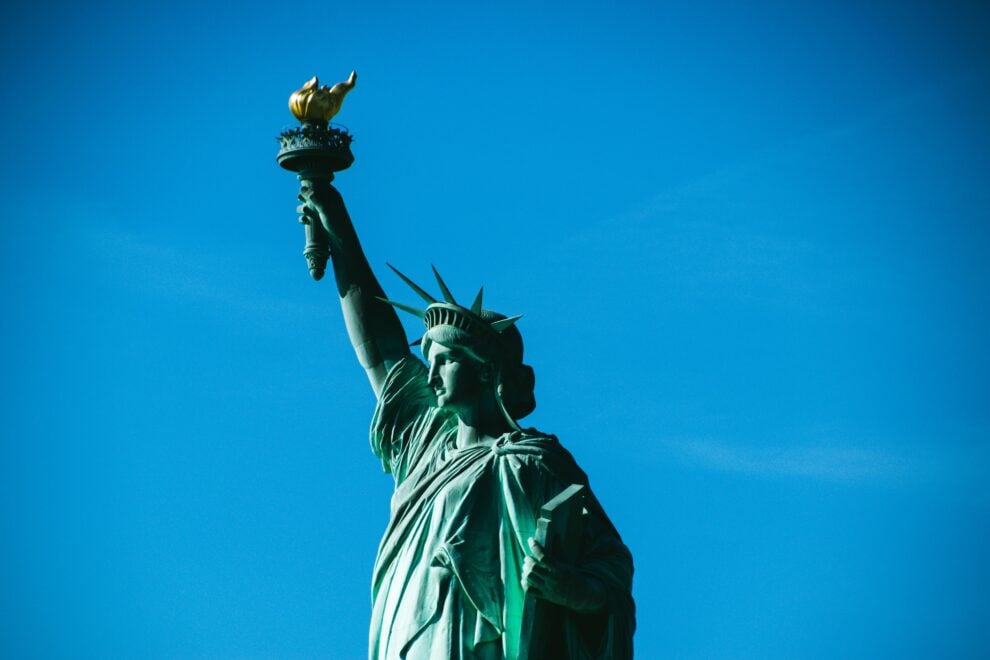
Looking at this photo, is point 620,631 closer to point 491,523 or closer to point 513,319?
point 491,523

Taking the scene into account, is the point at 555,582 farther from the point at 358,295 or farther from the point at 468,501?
the point at 358,295

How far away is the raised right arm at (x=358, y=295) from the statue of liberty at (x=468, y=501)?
1cm

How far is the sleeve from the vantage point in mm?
20594

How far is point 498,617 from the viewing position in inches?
740

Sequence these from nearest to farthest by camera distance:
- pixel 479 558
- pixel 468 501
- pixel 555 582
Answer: pixel 555 582 → pixel 479 558 → pixel 468 501

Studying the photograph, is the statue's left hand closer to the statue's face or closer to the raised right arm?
the statue's face

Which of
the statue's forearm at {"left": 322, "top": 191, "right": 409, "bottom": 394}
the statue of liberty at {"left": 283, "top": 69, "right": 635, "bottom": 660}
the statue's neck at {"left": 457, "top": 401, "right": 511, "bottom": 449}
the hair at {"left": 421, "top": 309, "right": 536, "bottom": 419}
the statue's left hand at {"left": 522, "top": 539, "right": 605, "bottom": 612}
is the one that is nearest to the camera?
the statue's left hand at {"left": 522, "top": 539, "right": 605, "bottom": 612}

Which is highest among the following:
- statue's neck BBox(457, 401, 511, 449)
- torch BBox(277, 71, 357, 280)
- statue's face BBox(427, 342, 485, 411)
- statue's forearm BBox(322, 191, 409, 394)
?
torch BBox(277, 71, 357, 280)

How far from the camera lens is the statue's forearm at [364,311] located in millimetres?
20828

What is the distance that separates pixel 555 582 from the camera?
18281mm

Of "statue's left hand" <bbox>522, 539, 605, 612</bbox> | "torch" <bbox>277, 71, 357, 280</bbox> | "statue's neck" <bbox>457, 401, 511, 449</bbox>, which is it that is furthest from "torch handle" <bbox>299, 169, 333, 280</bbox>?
→ "statue's left hand" <bbox>522, 539, 605, 612</bbox>

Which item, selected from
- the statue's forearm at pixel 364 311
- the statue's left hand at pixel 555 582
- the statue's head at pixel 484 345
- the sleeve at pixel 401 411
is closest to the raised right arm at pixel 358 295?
A: the statue's forearm at pixel 364 311

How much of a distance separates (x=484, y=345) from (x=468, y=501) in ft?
4.40

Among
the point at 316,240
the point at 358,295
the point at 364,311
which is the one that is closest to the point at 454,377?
the point at 364,311
